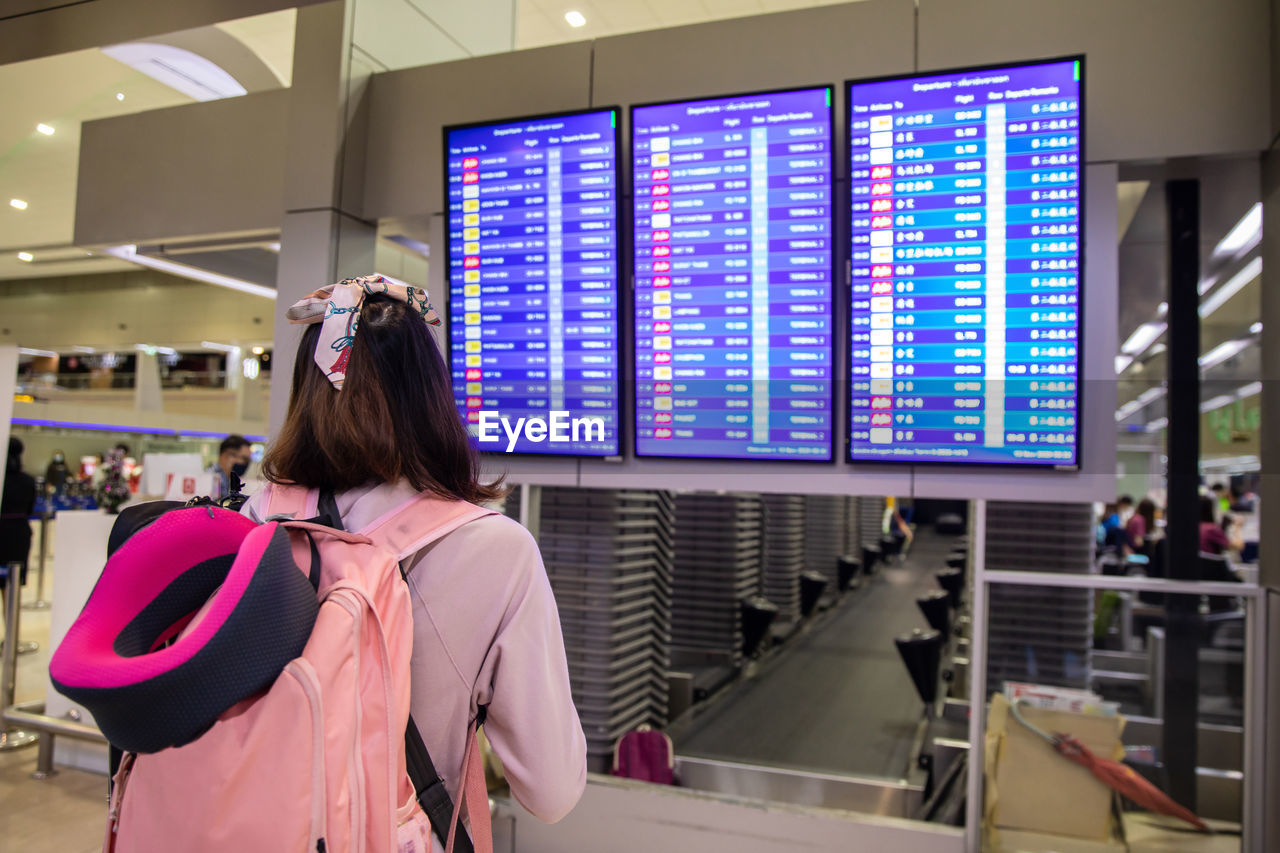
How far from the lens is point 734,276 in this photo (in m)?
3.21

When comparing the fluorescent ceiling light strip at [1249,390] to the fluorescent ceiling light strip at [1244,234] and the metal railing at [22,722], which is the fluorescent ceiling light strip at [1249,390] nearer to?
the fluorescent ceiling light strip at [1244,234]

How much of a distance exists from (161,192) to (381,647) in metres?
4.38

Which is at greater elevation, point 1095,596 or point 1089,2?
point 1089,2

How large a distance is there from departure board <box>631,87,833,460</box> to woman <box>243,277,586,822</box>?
6.60ft

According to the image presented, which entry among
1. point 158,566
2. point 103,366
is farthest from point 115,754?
point 103,366

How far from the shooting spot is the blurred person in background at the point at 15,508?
157 inches

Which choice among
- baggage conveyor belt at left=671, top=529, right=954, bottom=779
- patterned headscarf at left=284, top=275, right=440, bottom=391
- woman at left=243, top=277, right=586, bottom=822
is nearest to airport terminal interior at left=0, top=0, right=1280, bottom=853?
baggage conveyor belt at left=671, top=529, right=954, bottom=779

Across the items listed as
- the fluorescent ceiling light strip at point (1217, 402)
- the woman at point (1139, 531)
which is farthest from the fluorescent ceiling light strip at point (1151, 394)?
the woman at point (1139, 531)

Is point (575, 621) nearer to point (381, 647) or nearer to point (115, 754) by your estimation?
point (115, 754)

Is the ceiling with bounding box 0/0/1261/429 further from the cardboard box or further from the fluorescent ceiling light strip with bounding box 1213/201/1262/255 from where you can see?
the cardboard box

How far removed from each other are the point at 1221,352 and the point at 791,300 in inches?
380

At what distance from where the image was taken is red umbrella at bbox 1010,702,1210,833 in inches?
118

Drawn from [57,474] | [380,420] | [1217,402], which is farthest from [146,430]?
[380,420]

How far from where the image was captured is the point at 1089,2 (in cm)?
300
